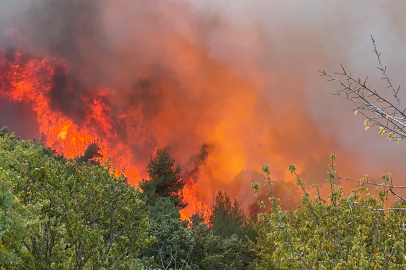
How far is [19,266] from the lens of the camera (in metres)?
7.86

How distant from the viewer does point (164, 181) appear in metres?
49.0

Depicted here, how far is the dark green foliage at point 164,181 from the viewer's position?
45.8 metres

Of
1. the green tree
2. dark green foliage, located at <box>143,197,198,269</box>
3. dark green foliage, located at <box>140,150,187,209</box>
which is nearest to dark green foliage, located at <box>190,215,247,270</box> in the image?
dark green foliage, located at <box>143,197,198,269</box>

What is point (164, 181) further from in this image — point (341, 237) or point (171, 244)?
point (341, 237)

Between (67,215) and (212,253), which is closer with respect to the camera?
(67,215)

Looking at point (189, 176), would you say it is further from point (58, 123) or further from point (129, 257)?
point (129, 257)

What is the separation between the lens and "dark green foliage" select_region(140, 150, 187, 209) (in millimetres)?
45781

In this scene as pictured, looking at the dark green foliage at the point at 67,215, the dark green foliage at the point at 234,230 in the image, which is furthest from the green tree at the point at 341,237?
the dark green foliage at the point at 234,230

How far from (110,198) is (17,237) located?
9.83 ft

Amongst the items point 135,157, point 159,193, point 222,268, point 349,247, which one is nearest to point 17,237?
point 349,247

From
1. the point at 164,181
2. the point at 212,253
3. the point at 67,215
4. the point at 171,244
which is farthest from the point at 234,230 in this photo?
the point at 67,215

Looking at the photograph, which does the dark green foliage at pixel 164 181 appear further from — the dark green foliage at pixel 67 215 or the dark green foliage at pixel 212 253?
the dark green foliage at pixel 67 215

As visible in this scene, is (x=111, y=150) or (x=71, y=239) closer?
(x=71, y=239)

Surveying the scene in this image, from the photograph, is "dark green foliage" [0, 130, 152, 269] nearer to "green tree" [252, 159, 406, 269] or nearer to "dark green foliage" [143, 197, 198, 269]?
"green tree" [252, 159, 406, 269]
